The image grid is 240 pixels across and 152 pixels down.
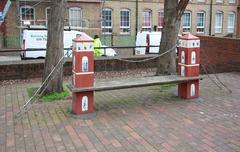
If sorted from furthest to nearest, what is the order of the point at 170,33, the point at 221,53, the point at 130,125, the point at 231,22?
the point at 231,22 → the point at 221,53 → the point at 170,33 → the point at 130,125

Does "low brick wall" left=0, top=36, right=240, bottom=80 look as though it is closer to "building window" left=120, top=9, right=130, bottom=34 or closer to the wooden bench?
the wooden bench

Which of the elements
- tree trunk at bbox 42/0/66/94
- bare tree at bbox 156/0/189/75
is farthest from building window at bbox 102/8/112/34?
tree trunk at bbox 42/0/66/94

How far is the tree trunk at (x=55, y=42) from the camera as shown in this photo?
8586mm

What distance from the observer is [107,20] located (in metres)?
32.8

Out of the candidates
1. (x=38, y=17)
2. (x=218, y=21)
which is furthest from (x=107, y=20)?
(x=218, y=21)

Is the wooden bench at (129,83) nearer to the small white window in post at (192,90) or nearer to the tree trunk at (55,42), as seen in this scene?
the small white window in post at (192,90)

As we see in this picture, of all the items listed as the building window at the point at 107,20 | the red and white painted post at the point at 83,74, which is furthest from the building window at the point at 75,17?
the red and white painted post at the point at 83,74

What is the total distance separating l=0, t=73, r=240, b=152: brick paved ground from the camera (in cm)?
559

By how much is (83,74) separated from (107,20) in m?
26.3

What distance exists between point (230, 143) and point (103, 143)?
2.10 m

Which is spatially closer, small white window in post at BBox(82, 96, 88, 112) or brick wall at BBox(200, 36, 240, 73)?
small white window in post at BBox(82, 96, 88, 112)

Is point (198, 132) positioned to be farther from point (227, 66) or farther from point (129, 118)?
point (227, 66)

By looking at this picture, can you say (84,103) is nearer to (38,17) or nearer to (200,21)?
(38,17)

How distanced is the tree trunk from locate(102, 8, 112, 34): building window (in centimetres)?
2347
